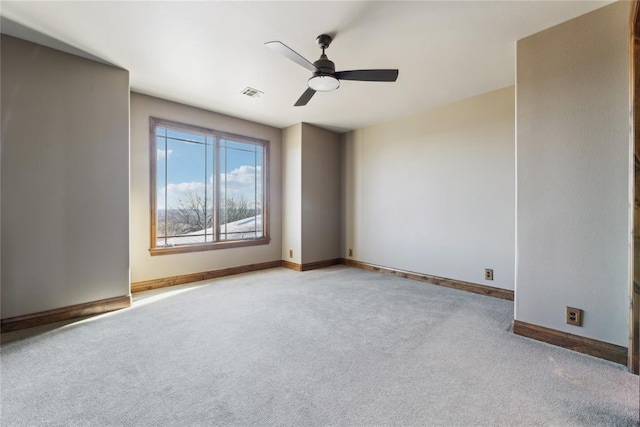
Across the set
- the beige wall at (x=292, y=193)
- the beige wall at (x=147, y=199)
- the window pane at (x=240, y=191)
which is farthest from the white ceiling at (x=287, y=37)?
the beige wall at (x=292, y=193)

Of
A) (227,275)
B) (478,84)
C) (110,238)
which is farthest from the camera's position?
(227,275)

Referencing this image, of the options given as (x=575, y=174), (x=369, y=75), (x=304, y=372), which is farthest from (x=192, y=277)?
(x=575, y=174)

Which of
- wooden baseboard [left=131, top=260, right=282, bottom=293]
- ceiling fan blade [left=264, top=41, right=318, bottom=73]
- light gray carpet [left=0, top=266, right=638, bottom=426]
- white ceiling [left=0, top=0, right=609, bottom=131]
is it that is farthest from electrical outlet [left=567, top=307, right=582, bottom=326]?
wooden baseboard [left=131, top=260, right=282, bottom=293]

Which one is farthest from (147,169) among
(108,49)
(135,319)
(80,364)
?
Answer: (80,364)

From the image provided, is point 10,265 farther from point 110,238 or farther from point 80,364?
point 80,364

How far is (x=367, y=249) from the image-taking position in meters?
5.14

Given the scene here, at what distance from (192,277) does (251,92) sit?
9.17ft

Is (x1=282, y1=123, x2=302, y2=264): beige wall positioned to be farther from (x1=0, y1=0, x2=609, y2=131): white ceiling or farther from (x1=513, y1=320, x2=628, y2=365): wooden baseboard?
(x1=513, y1=320, x2=628, y2=365): wooden baseboard

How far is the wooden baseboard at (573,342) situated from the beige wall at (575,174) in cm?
5

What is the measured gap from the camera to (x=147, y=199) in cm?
385

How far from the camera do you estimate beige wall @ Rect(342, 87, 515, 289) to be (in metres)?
3.58

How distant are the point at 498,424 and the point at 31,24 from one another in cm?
434

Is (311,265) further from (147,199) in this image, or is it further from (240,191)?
(147,199)

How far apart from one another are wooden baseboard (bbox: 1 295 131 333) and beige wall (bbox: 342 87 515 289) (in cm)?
371
